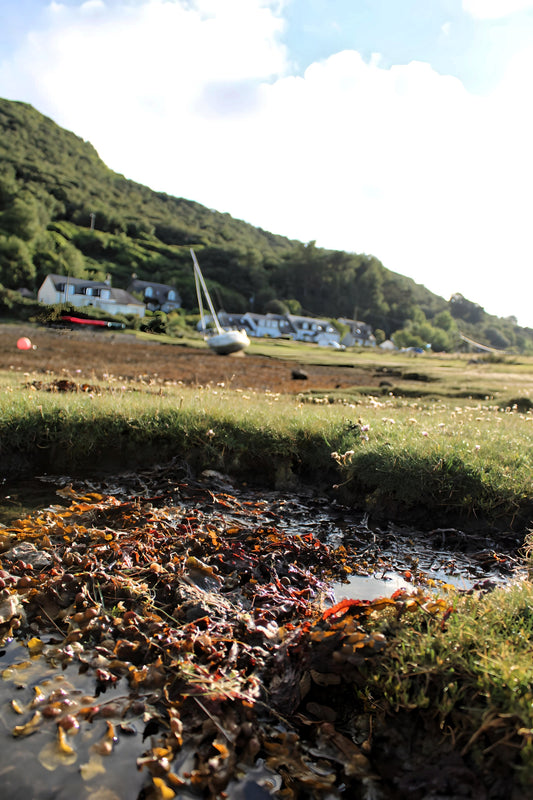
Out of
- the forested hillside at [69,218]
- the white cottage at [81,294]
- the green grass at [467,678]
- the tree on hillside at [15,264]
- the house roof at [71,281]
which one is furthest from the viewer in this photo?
the forested hillside at [69,218]

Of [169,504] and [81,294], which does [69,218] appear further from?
[169,504]

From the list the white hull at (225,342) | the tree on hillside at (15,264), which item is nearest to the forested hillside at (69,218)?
the tree on hillside at (15,264)

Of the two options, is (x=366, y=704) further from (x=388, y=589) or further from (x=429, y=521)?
(x=429, y=521)

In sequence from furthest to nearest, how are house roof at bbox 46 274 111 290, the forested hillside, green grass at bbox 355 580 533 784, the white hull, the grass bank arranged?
the white hull < the forested hillside < house roof at bbox 46 274 111 290 < the grass bank < green grass at bbox 355 580 533 784

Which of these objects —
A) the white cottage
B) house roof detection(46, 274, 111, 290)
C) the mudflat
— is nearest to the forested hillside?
house roof detection(46, 274, 111, 290)

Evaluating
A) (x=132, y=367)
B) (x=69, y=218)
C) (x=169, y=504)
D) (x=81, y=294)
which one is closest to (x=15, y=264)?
(x=81, y=294)

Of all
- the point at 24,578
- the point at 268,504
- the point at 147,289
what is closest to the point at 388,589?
the point at 268,504

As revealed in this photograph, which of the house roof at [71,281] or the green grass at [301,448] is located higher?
the house roof at [71,281]

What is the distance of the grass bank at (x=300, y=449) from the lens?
739cm

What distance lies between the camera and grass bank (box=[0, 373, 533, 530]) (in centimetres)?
739

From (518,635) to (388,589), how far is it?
6.47 ft

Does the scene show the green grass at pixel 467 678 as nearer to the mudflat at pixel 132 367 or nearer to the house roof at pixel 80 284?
the house roof at pixel 80 284

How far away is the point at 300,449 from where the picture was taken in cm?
916

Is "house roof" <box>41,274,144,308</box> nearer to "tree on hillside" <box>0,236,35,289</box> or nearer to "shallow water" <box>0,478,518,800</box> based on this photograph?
"tree on hillside" <box>0,236,35,289</box>
